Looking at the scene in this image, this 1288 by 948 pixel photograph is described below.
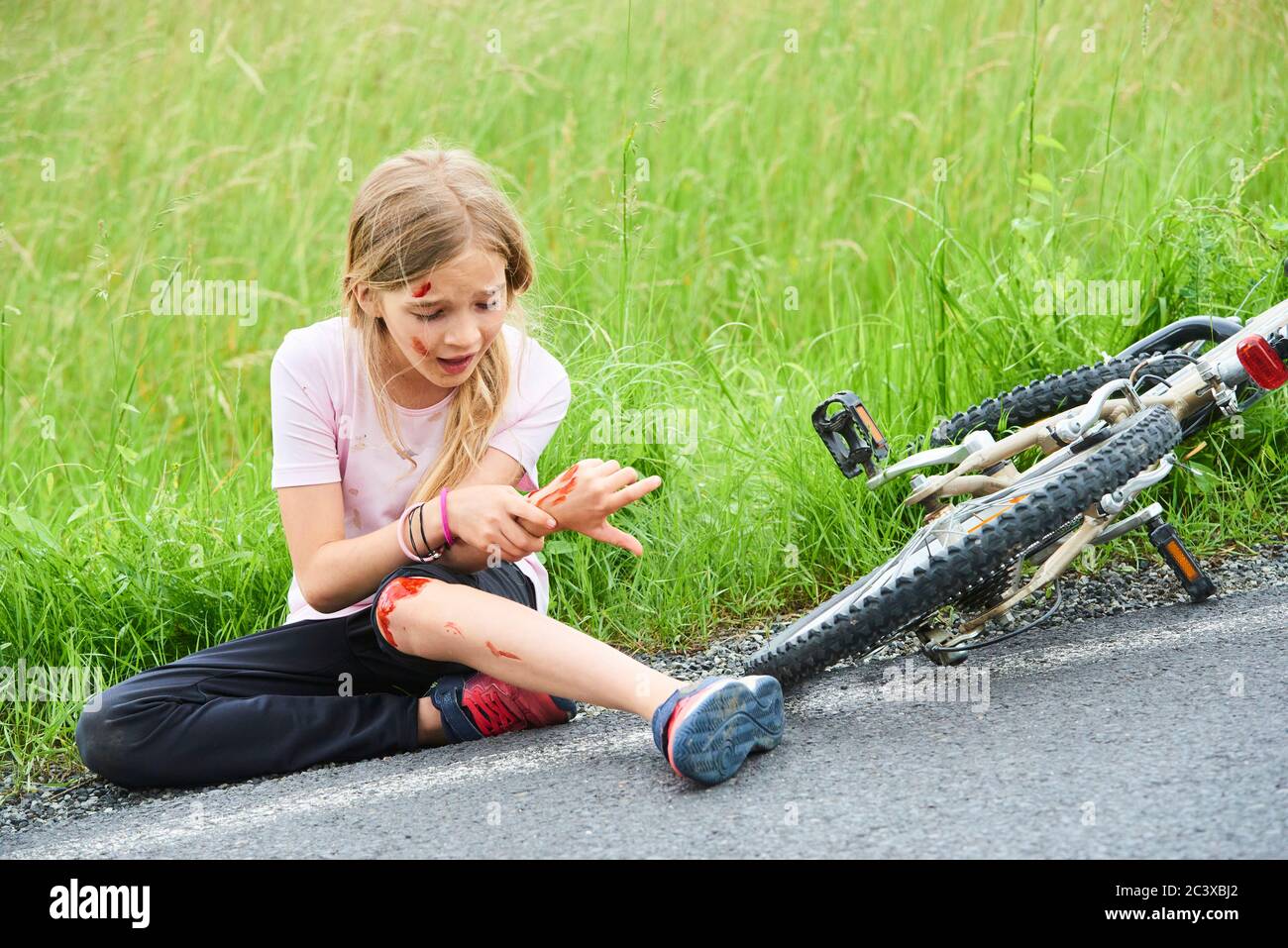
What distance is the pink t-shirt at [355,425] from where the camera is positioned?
2.89 metres

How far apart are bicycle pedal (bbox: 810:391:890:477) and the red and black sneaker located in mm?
839

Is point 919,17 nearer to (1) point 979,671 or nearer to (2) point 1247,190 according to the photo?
(2) point 1247,190

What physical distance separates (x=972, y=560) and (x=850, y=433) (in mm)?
589

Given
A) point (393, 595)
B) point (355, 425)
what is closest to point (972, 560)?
point (393, 595)

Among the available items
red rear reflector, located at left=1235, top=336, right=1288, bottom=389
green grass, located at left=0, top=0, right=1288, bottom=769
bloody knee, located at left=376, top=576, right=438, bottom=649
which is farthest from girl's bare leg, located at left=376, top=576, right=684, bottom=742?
red rear reflector, located at left=1235, top=336, right=1288, bottom=389

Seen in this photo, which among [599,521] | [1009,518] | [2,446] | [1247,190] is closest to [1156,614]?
[1009,518]

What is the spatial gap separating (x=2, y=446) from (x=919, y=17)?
14.6ft

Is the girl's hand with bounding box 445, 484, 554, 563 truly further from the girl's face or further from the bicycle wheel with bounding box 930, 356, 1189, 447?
the bicycle wheel with bounding box 930, 356, 1189, 447

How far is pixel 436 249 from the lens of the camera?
2771mm

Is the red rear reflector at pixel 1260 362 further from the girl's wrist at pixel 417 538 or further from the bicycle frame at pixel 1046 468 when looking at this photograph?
the girl's wrist at pixel 417 538

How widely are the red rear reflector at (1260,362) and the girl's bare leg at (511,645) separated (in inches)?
55.9

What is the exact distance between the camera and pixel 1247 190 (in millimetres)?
4844

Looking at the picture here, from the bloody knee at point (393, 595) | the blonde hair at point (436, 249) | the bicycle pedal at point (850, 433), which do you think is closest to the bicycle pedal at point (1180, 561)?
the bicycle pedal at point (850, 433)

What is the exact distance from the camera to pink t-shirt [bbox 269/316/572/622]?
289 centimetres
